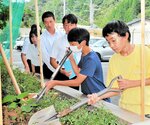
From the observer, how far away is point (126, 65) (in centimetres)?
286

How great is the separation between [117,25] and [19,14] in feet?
15.8

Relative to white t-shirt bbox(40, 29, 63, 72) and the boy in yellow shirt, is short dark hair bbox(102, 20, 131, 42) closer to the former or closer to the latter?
the boy in yellow shirt

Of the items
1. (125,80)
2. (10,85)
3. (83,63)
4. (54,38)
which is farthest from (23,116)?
(54,38)

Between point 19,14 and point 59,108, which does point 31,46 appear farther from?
point 59,108

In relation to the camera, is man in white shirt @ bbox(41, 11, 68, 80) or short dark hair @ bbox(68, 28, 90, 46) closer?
short dark hair @ bbox(68, 28, 90, 46)

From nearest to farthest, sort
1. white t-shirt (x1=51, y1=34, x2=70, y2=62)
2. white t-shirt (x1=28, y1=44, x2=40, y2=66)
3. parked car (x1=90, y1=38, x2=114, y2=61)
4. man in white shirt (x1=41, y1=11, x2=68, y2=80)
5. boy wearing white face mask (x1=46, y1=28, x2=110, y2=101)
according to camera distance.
Answer: 1. boy wearing white face mask (x1=46, y1=28, x2=110, y2=101)
2. white t-shirt (x1=51, y1=34, x2=70, y2=62)
3. man in white shirt (x1=41, y1=11, x2=68, y2=80)
4. white t-shirt (x1=28, y1=44, x2=40, y2=66)
5. parked car (x1=90, y1=38, x2=114, y2=61)

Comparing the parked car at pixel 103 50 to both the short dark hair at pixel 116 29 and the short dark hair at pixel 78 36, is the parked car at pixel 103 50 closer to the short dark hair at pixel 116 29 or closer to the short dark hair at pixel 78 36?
the short dark hair at pixel 78 36

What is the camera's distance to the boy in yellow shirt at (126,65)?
274 centimetres

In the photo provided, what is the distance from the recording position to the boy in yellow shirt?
274 centimetres

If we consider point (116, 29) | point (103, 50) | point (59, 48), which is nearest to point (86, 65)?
point (116, 29)

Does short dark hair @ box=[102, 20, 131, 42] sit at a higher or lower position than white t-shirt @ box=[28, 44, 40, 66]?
higher

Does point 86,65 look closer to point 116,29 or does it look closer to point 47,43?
point 116,29

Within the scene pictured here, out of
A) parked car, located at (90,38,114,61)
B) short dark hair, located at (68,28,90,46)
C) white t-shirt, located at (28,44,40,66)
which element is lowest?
parked car, located at (90,38,114,61)

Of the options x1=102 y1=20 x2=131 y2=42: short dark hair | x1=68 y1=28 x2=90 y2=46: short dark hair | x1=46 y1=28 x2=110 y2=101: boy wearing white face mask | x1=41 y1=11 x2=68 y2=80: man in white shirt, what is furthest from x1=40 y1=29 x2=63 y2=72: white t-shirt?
x1=102 y1=20 x2=131 y2=42: short dark hair
